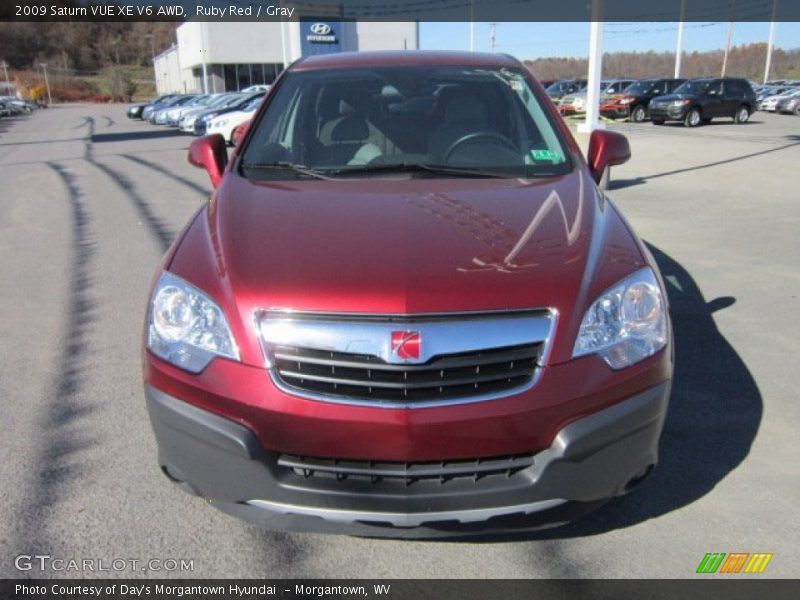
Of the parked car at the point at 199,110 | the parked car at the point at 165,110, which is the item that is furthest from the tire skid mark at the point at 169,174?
the parked car at the point at 165,110

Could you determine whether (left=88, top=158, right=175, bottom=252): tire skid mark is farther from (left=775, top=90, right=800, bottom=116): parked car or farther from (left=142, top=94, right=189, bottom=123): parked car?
(left=775, top=90, right=800, bottom=116): parked car

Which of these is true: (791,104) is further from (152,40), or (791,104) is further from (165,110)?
(152,40)

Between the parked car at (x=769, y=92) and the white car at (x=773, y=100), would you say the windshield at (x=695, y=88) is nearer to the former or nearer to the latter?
the white car at (x=773, y=100)

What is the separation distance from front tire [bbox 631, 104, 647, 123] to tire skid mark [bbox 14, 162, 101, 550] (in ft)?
88.4

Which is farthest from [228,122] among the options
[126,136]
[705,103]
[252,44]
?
[252,44]

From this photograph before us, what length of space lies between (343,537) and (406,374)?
850 mm

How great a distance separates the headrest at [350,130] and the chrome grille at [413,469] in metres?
1.87

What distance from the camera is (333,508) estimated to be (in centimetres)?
215

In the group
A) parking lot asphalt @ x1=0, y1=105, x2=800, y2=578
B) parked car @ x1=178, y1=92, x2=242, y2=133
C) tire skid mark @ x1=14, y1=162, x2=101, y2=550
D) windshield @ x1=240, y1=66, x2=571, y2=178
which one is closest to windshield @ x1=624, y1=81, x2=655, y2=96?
parked car @ x1=178, y1=92, x2=242, y2=133

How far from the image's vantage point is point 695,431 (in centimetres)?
335

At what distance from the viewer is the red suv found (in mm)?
2117

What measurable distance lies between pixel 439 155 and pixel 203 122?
23653 millimetres

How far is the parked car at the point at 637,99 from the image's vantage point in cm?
2844

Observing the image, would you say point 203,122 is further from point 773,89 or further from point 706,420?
point 773,89
